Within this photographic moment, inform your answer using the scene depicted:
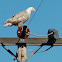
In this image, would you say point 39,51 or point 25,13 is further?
point 25,13

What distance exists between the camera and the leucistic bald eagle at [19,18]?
8.46 m

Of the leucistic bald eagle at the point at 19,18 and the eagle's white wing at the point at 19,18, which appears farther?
the eagle's white wing at the point at 19,18

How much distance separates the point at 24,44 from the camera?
5.80 m

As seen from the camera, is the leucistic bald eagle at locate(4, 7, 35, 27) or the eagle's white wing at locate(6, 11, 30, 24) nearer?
the leucistic bald eagle at locate(4, 7, 35, 27)

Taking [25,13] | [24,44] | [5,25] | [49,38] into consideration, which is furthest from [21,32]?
[25,13]

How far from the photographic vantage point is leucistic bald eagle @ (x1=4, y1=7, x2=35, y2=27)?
333 inches

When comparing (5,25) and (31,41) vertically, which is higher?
(5,25)

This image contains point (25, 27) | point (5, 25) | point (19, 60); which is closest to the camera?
point (25, 27)

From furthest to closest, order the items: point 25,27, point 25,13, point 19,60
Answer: point 25,13
point 19,60
point 25,27

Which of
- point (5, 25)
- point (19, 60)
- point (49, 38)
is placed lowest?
point (19, 60)

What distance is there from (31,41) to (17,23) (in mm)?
2937

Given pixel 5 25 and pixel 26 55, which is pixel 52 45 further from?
pixel 5 25

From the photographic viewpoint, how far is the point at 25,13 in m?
9.75

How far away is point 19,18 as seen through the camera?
365 inches
